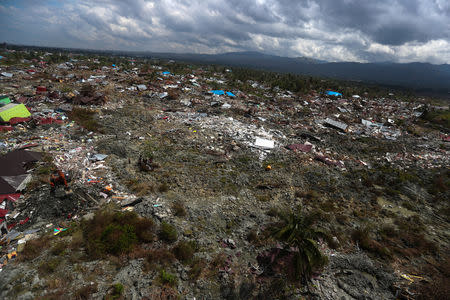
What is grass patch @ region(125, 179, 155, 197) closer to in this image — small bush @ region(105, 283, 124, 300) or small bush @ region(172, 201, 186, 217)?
small bush @ region(172, 201, 186, 217)

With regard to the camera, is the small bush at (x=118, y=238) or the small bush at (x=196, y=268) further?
the small bush at (x=118, y=238)

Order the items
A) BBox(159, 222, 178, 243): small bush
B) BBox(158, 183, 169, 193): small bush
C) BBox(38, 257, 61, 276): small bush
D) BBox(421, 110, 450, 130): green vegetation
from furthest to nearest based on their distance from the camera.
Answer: BBox(421, 110, 450, 130): green vegetation
BBox(158, 183, 169, 193): small bush
BBox(159, 222, 178, 243): small bush
BBox(38, 257, 61, 276): small bush

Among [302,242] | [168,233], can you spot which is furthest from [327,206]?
[168,233]

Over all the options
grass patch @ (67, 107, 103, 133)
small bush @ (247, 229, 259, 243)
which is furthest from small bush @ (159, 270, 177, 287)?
grass patch @ (67, 107, 103, 133)

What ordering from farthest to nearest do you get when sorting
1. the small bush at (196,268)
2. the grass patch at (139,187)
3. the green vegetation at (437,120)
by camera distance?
the green vegetation at (437,120) → the grass patch at (139,187) → the small bush at (196,268)

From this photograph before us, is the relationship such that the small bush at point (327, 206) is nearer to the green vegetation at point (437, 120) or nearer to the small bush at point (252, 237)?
the small bush at point (252, 237)

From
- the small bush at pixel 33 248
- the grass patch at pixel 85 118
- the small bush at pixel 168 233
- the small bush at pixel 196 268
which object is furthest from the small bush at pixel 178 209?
the grass patch at pixel 85 118

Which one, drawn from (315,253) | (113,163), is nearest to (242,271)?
(315,253)
